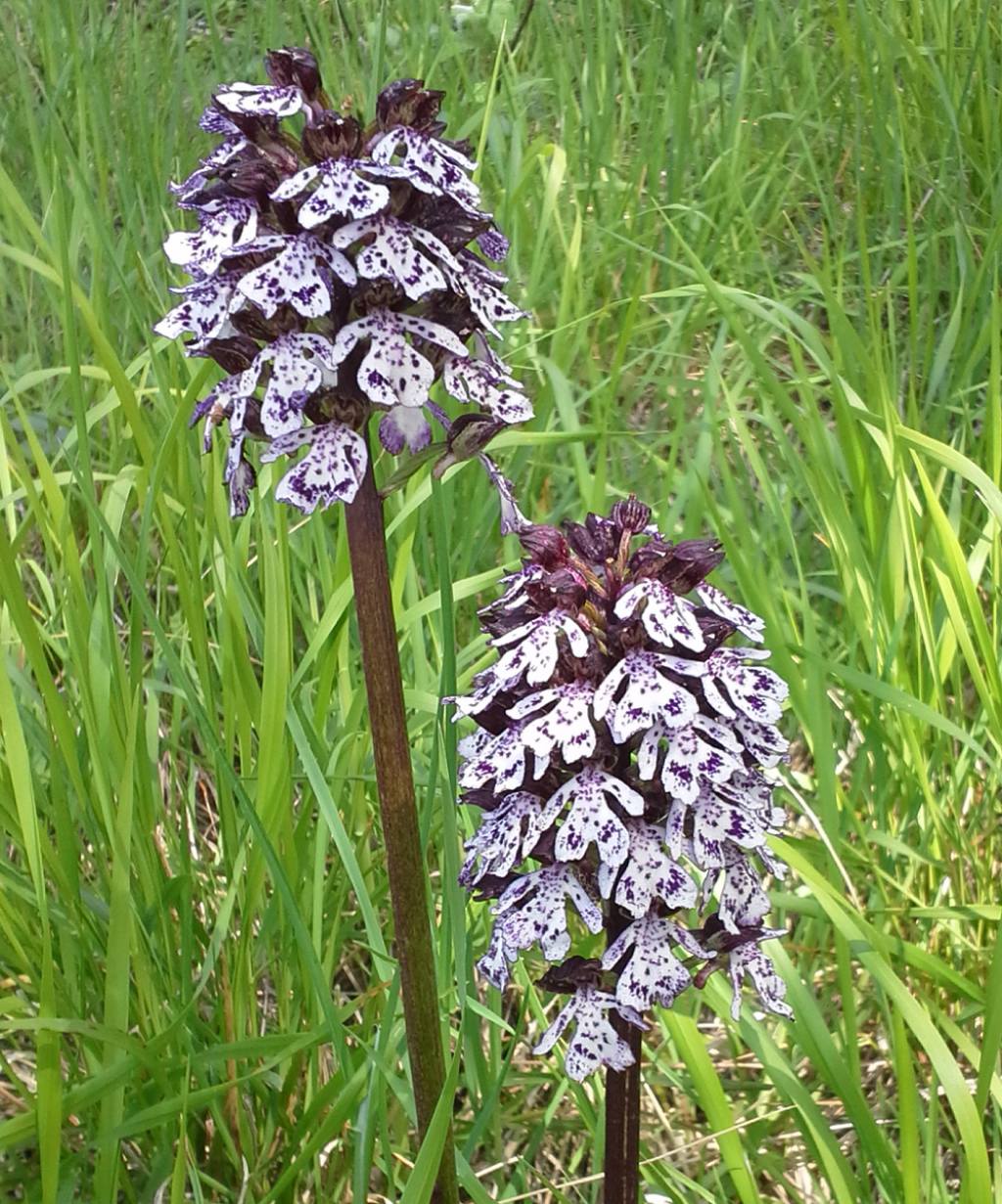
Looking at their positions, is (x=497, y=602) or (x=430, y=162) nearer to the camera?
(x=430, y=162)

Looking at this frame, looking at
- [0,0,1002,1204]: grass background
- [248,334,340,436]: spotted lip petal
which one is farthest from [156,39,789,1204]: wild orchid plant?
[0,0,1002,1204]: grass background

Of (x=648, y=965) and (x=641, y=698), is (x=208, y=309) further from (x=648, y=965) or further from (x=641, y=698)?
(x=648, y=965)

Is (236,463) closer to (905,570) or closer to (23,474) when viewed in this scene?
(23,474)

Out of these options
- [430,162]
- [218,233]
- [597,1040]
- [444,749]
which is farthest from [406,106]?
[597,1040]

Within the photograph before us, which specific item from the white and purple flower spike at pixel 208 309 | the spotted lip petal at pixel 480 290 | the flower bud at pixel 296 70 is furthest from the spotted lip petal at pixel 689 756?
the flower bud at pixel 296 70

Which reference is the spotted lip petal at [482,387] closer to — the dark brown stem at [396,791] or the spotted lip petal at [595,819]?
the dark brown stem at [396,791]

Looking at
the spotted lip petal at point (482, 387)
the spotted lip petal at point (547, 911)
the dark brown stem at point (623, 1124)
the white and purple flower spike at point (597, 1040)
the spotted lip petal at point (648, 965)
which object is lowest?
the dark brown stem at point (623, 1124)

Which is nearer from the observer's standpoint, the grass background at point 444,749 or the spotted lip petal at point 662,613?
the spotted lip petal at point 662,613

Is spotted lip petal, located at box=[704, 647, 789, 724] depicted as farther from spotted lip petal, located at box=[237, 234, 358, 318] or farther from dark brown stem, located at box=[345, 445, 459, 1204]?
spotted lip petal, located at box=[237, 234, 358, 318]
